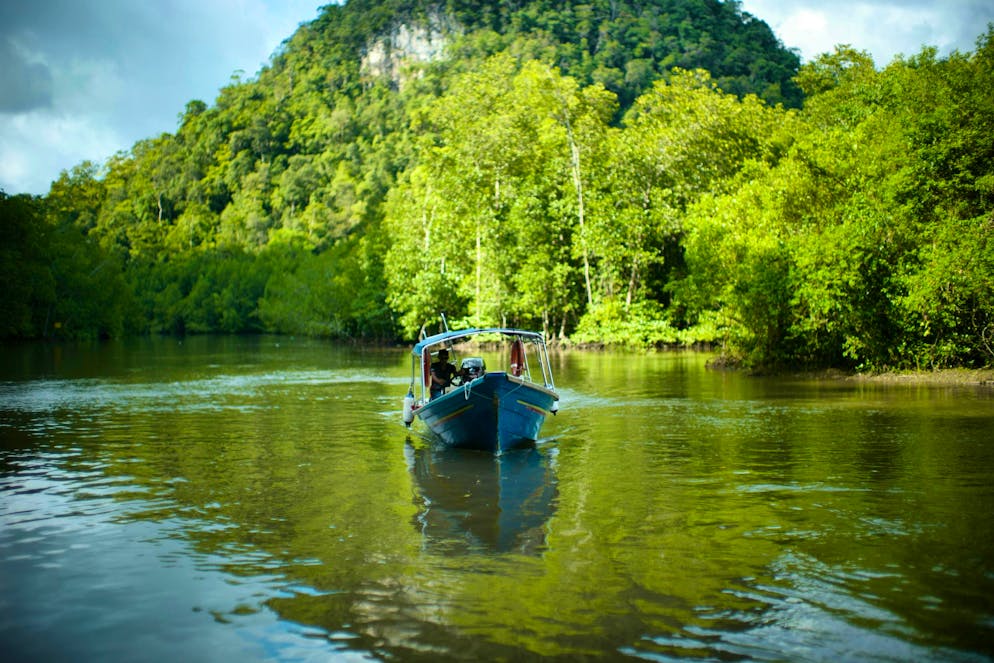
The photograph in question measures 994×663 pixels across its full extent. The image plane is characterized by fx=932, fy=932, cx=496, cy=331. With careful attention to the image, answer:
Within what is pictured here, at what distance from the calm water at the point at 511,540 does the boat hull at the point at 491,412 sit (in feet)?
1.74

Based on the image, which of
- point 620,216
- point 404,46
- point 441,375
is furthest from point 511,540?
point 404,46

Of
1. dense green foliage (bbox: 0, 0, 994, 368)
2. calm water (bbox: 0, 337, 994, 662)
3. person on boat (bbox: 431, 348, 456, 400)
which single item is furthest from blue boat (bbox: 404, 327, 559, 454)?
dense green foliage (bbox: 0, 0, 994, 368)

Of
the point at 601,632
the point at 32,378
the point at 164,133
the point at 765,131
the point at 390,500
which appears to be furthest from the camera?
the point at 164,133

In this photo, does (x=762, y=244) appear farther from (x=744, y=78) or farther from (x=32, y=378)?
(x=744, y=78)

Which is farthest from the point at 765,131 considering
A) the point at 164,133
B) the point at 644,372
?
the point at 164,133

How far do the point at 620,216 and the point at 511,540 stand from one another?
149 ft

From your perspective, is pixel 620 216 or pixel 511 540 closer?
pixel 511 540

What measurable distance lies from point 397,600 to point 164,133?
190 meters

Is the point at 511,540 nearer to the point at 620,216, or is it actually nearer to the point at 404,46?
the point at 620,216

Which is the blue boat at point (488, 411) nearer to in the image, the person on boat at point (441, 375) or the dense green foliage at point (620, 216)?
the person on boat at point (441, 375)

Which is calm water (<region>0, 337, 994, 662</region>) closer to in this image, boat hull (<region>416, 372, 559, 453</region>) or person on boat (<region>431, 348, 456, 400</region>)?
boat hull (<region>416, 372, 559, 453</region>)

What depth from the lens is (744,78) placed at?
319 feet

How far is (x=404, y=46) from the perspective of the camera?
540ft

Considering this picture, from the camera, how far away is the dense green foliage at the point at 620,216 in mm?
26781
